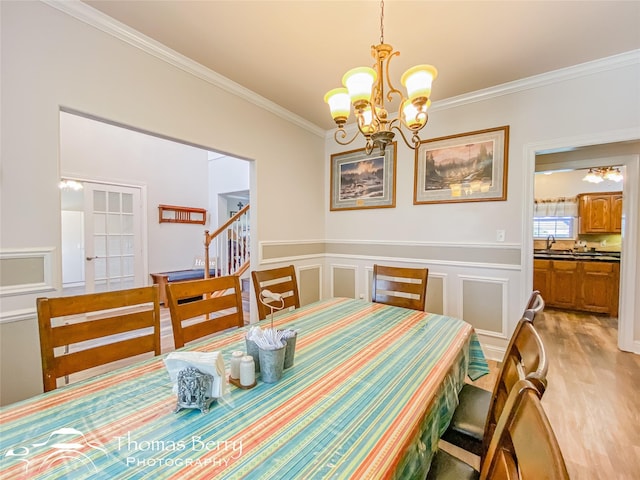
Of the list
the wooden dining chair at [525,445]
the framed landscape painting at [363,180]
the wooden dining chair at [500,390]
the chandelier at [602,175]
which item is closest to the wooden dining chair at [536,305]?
the wooden dining chair at [500,390]

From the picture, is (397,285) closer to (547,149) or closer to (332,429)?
(332,429)

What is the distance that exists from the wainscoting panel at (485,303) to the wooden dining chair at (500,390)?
1.56 metres

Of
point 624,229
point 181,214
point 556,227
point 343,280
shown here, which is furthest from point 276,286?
point 556,227

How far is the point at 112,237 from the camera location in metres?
4.51

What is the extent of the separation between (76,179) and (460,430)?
17.8 feet

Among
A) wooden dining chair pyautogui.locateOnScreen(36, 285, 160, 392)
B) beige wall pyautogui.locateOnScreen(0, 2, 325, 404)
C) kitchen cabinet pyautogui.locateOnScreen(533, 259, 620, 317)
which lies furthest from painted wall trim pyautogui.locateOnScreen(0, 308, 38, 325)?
kitchen cabinet pyautogui.locateOnScreen(533, 259, 620, 317)

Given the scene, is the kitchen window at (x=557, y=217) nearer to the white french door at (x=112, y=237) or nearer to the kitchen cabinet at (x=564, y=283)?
the kitchen cabinet at (x=564, y=283)

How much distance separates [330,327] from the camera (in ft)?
4.96

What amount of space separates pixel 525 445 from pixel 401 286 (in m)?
1.53

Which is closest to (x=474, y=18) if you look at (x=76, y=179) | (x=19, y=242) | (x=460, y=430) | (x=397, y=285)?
(x=397, y=285)

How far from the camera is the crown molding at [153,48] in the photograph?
5.49ft

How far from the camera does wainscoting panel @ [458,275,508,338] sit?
265cm

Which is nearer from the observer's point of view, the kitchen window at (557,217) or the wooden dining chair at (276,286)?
the wooden dining chair at (276,286)

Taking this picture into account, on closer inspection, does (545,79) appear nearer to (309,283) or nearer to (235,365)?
(309,283)
